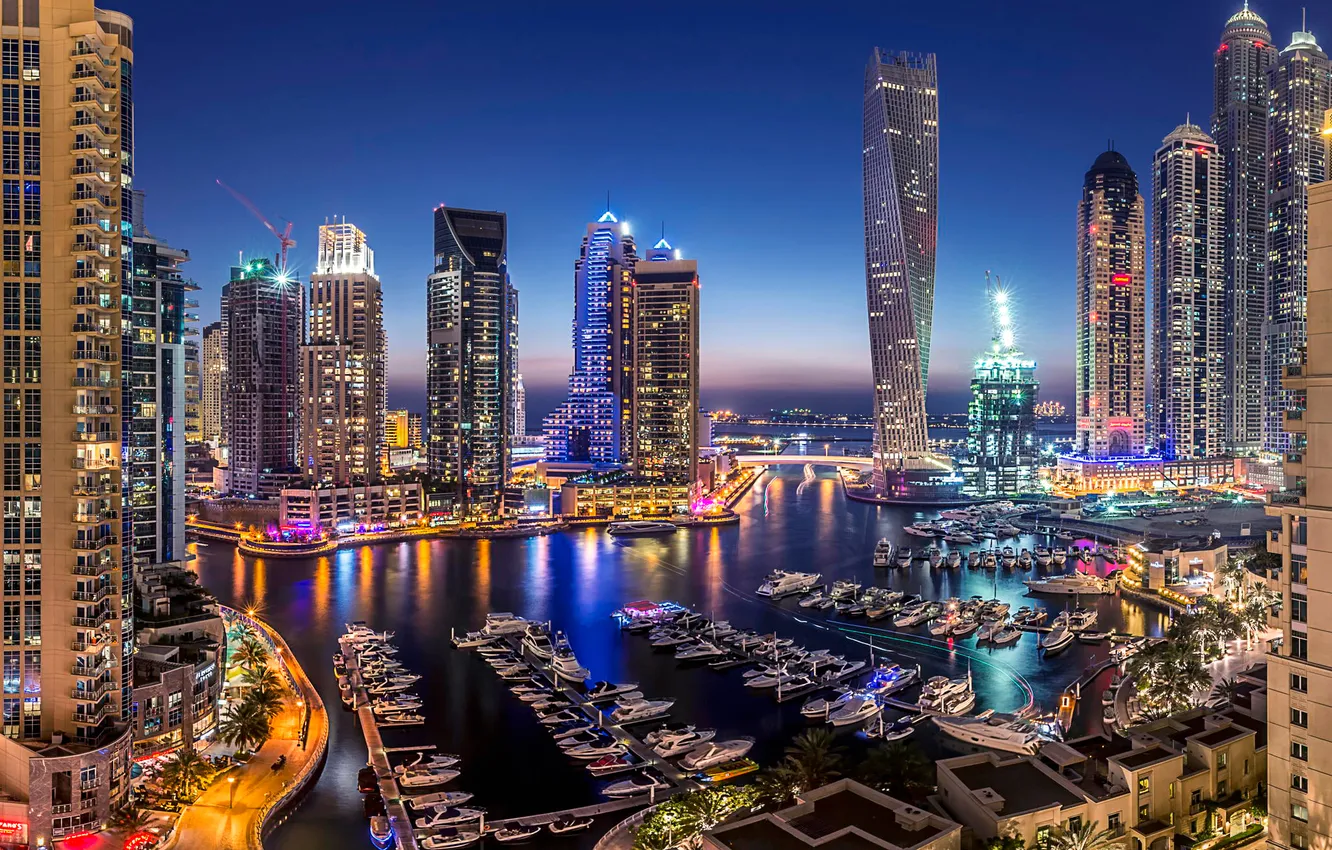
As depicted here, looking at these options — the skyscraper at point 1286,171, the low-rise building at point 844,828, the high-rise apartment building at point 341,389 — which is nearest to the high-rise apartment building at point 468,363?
the high-rise apartment building at point 341,389

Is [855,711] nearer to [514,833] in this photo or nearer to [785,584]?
[514,833]

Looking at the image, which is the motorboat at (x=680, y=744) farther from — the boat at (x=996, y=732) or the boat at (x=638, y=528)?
the boat at (x=638, y=528)

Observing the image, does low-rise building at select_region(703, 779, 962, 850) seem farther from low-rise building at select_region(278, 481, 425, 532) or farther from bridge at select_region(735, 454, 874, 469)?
bridge at select_region(735, 454, 874, 469)

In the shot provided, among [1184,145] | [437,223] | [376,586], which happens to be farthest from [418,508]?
[1184,145]

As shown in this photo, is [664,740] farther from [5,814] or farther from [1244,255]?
[1244,255]

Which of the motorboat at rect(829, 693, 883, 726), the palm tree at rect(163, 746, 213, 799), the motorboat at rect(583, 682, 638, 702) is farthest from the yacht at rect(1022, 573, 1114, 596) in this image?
the palm tree at rect(163, 746, 213, 799)

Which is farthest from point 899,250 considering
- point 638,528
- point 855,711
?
point 855,711
